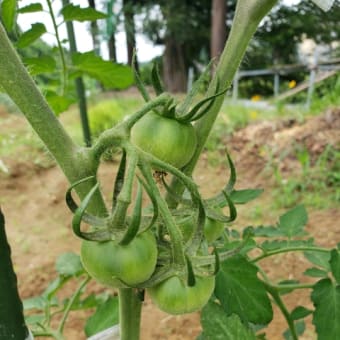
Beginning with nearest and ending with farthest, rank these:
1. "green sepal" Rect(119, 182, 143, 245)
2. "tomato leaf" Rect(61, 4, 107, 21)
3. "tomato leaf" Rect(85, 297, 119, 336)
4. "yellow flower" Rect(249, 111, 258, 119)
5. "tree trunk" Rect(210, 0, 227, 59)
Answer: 1. "green sepal" Rect(119, 182, 143, 245)
2. "tomato leaf" Rect(61, 4, 107, 21)
3. "tomato leaf" Rect(85, 297, 119, 336)
4. "yellow flower" Rect(249, 111, 258, 119)
5. "tree trunk" Rect(210, 0, 227, 59)

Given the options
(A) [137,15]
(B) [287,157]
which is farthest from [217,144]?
(A) [137,15]

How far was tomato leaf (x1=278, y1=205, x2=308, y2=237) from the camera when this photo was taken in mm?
931

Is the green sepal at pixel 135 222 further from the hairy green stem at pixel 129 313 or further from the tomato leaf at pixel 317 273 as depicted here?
the tomato leaf at pixel 317 273

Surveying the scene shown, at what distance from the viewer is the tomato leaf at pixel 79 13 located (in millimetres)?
813

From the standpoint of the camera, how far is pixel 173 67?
9.52m

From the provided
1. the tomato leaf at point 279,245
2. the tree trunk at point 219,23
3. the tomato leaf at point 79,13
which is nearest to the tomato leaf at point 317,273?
the tomato leaf at point 279,245

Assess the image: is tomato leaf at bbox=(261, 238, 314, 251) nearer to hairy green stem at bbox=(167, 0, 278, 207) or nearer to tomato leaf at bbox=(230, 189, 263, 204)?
tomato leaf at bbox=(230, 189, 263, 204)

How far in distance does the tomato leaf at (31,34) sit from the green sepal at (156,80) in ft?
1.15

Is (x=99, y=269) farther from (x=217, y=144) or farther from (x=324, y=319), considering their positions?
(x=217, y=144)

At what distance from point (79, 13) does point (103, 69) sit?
0.45 ft

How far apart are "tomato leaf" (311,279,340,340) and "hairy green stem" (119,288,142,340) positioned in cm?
26

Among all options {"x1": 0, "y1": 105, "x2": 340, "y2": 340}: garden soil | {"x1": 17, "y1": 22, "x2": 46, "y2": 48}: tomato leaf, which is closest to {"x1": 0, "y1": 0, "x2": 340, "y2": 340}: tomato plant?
{"x1": 17, "y1": 22, "x2": 46, "y2": 48}: tomato leaf

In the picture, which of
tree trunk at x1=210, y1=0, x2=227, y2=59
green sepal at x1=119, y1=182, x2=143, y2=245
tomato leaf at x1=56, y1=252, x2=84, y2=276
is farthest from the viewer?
tree trunk at x1=210, y1=0, x2=227, y2=59

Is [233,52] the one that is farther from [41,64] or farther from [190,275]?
[41,64]
